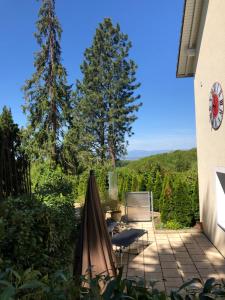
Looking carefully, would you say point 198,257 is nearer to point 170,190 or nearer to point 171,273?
point 171,273

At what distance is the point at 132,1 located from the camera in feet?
43.7

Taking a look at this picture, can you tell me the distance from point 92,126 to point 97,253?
65.7 feet

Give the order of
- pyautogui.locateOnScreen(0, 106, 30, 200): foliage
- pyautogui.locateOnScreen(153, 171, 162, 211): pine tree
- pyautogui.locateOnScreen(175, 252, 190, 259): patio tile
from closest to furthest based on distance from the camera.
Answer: pyautogui.locateOnScreen(0, 106, 30, 200): foliage
pyautogui.locateOnScreen(175, 252, 190, 259): patio tile
pyautogui.locateOnScreen(153, 171, 162, 211): pine tree

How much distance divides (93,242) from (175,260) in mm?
2846

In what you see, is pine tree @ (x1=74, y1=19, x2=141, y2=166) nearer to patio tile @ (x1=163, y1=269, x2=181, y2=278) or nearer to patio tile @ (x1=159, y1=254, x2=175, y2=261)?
patio tile @ (x1=159, y1=254, x2=175, y2=261)

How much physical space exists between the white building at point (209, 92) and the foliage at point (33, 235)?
11.4 feet

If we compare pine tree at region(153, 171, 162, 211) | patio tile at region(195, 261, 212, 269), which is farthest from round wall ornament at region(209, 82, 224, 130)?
pine tree at region(153, 171, 162, 211)

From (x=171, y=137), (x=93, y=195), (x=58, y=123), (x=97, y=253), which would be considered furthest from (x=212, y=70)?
(x=171, y=137)

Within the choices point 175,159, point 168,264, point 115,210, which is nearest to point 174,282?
point 168,264

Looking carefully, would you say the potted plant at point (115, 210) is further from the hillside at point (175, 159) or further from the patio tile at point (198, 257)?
the hillside at point (175, 159)

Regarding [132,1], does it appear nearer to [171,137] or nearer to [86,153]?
[86,153]

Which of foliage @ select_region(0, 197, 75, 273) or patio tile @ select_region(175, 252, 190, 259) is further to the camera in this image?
patio tile @ select_region(175, 252, 190, 259)

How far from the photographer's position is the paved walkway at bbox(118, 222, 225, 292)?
5.51 metres

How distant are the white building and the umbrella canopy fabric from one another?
2.84 meters
